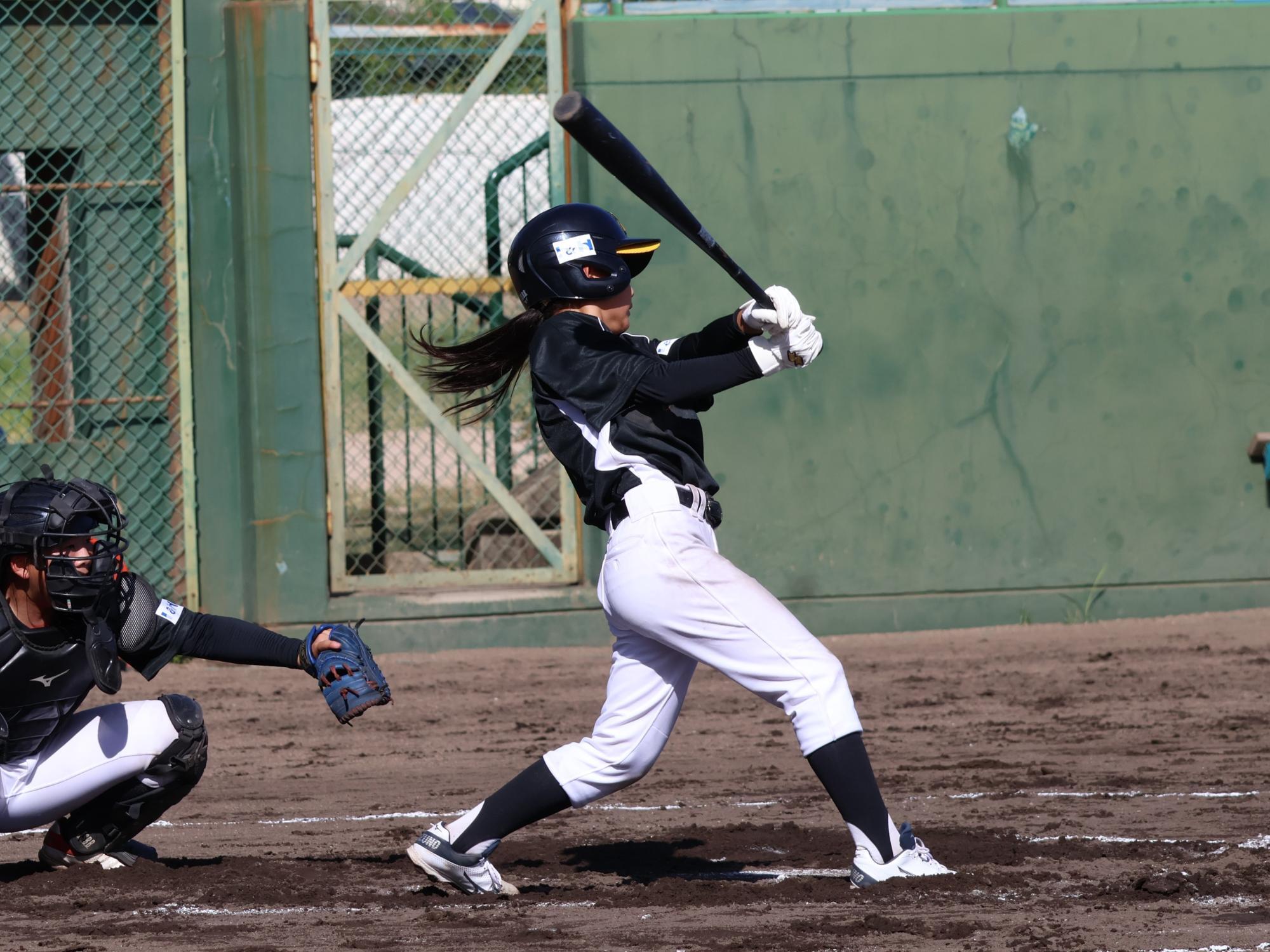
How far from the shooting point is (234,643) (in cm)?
443

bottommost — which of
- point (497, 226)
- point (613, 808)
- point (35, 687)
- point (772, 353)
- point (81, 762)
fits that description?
point (613, 808)

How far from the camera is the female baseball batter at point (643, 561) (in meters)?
4.12

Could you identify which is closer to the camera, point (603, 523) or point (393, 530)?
point (603, 523)

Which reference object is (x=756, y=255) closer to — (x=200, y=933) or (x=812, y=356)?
(x=812, y=356)

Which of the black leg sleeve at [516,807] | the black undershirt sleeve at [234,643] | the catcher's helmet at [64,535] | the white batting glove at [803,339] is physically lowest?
the black leg sleeve at [516,807]

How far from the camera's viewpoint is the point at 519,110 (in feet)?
31.0

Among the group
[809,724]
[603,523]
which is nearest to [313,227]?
[603,523]

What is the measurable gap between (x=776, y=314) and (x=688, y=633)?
2.75ft

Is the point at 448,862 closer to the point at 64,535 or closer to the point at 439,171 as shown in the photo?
the point at 64,535

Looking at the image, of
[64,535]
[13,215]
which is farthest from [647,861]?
[13,215]

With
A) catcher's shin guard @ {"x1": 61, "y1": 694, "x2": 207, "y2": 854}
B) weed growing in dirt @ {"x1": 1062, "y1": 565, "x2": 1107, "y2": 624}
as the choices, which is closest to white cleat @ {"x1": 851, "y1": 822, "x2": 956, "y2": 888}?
catcher's shin guard @ {"x1": 61, "y1": 694, "x2": 207, "y2": 854}

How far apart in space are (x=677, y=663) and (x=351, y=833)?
1.70 metres

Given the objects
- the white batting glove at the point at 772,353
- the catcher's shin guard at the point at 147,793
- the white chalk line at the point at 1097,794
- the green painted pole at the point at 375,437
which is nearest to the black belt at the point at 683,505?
the white batting glove at the point at 772,353

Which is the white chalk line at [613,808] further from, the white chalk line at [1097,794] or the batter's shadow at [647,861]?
the batter's shadow at [647,861]
